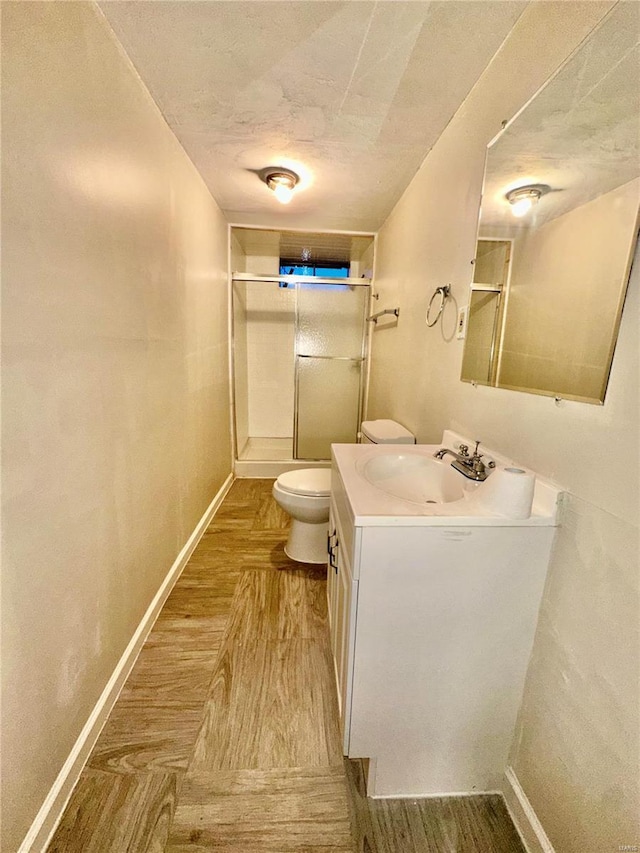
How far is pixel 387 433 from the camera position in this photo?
1.96 metres

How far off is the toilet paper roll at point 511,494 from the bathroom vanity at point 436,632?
3 cm

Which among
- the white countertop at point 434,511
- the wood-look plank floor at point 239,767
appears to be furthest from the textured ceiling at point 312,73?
the wood-look plank floor at point 239,767

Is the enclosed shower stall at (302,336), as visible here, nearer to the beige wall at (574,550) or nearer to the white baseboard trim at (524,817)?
the beige wall at (574,550)

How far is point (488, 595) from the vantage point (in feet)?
2.94

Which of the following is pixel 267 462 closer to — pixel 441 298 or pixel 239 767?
pixel 441 298

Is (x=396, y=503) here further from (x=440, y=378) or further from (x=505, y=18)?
(x=505, y=18)

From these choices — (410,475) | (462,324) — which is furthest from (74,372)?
(462,324)

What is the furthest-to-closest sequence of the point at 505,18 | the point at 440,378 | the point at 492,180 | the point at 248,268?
the point at 248,268 < the point at 440,378 < the point at 492,180 < the point at 505,18

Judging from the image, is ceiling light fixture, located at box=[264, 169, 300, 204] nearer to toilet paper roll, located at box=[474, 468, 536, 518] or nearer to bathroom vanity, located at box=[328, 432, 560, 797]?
bathroom vanity, located at box=[328, 432, 560, 797]

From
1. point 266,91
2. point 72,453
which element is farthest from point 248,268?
point 72,453

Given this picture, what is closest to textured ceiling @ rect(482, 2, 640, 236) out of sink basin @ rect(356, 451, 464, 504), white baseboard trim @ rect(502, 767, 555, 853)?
sink basin @ rect(356, 451, 464, 504)

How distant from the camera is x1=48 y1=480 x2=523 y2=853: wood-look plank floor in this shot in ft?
2.94

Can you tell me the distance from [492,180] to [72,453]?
5.39 feet

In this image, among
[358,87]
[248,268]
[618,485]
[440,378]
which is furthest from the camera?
[248,268]
